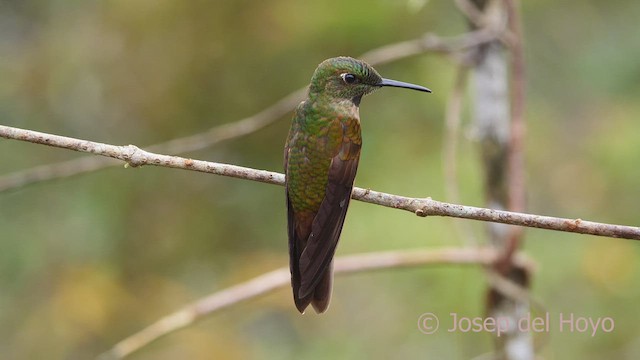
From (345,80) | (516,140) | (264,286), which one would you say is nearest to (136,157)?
(345,80)

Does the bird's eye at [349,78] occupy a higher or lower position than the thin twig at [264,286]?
higher

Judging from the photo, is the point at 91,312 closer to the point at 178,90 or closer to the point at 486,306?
the point at 178,90

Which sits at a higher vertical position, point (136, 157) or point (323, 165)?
point (323, 165)

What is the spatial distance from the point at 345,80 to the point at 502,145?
1.14m

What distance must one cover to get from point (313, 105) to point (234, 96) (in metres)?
3.01

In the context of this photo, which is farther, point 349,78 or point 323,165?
point 349,78

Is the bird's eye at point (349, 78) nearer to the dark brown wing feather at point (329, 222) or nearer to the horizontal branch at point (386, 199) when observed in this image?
the dark brown wing feather at point (329, 222)

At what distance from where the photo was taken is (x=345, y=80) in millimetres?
3824

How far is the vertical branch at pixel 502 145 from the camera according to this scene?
4.39 m

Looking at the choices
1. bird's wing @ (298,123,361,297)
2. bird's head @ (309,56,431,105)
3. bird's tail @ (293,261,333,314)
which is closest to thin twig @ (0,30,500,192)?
bird's head @ (309,56,431,105)

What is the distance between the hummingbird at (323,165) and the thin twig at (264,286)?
567mm

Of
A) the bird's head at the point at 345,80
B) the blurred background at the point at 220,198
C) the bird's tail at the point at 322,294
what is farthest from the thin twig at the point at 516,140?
the blurred background at the point at 220,198

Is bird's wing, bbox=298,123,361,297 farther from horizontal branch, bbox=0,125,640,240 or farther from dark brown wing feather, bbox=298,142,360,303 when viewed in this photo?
horizontal branch, bbox=0,125,640,240

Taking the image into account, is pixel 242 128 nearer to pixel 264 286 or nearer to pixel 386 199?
pixel 264 286
